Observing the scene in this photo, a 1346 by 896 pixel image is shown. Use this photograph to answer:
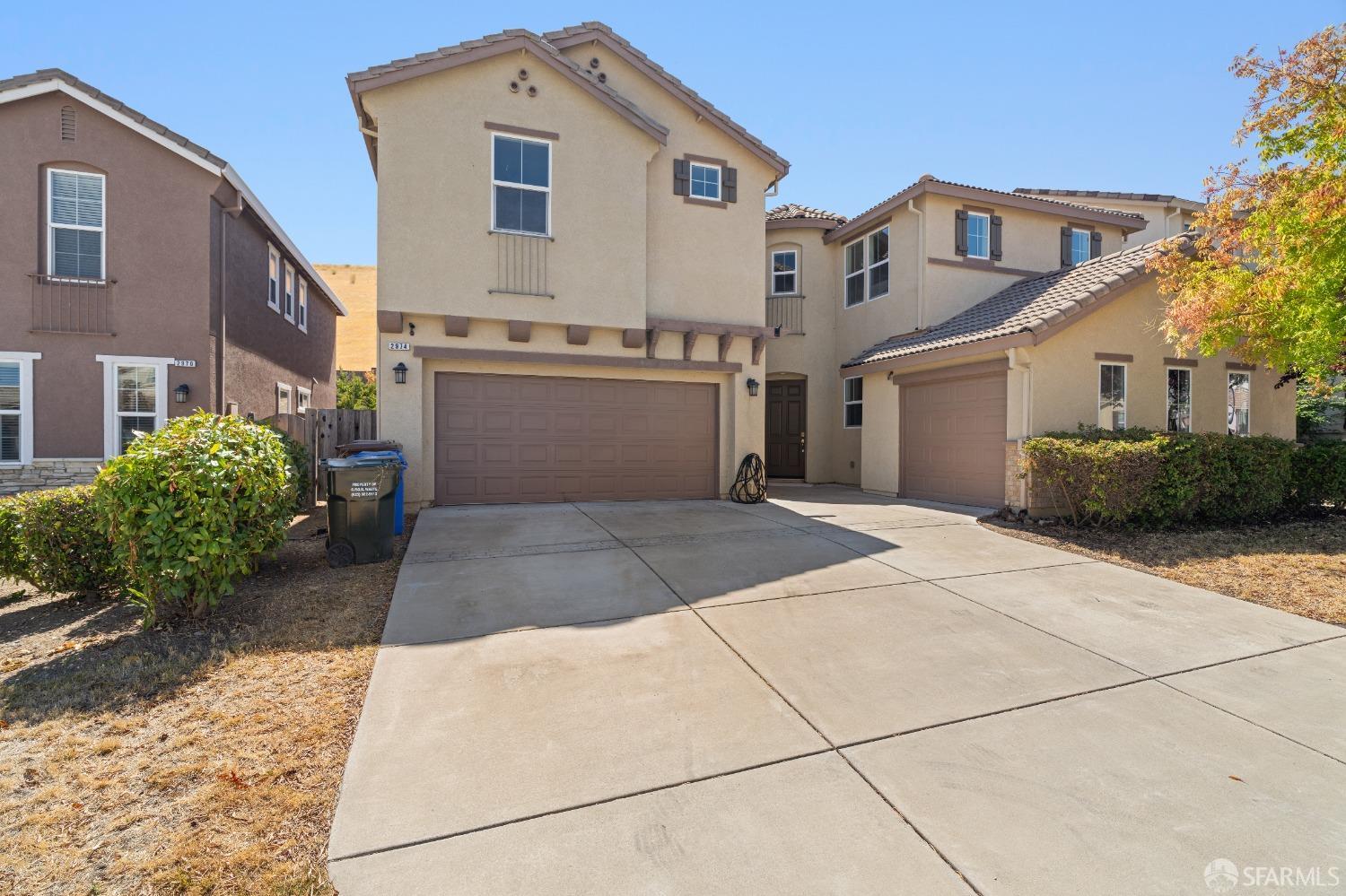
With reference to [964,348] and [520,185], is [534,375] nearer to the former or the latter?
[520,185]

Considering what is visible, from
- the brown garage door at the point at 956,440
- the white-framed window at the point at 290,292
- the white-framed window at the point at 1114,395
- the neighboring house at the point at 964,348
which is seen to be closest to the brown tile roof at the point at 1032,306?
the neighboring house at the point at 964,348

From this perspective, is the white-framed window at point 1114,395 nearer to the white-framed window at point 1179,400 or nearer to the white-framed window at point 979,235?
the white-framed window at point 1179,400

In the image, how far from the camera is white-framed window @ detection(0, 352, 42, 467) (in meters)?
10.1

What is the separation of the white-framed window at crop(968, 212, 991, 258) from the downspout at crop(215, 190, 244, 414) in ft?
48.2

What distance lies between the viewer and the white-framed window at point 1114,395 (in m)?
10.5

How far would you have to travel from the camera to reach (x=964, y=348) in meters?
10.5

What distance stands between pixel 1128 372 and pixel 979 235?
470 centimetres

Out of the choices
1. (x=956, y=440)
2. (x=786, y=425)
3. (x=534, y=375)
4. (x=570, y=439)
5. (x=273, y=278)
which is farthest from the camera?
(x=786, y=425)

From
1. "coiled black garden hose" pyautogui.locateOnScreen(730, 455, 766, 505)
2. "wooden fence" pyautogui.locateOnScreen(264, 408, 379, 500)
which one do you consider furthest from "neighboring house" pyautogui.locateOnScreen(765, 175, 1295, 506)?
"wooden fence" pyautogui.locateOnScreen(264, 408, 379, 500)

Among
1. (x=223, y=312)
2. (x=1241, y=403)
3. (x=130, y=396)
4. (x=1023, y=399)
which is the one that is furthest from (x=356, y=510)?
(x=1241, y=403)

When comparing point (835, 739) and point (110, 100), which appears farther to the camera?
point (110, 100)

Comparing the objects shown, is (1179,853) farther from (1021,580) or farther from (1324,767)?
(1021,580)

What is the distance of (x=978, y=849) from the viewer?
2359mm

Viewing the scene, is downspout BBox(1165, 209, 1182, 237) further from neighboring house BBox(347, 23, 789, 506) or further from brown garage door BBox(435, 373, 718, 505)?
brown garage door BBox(435, 373, 718, 505)
